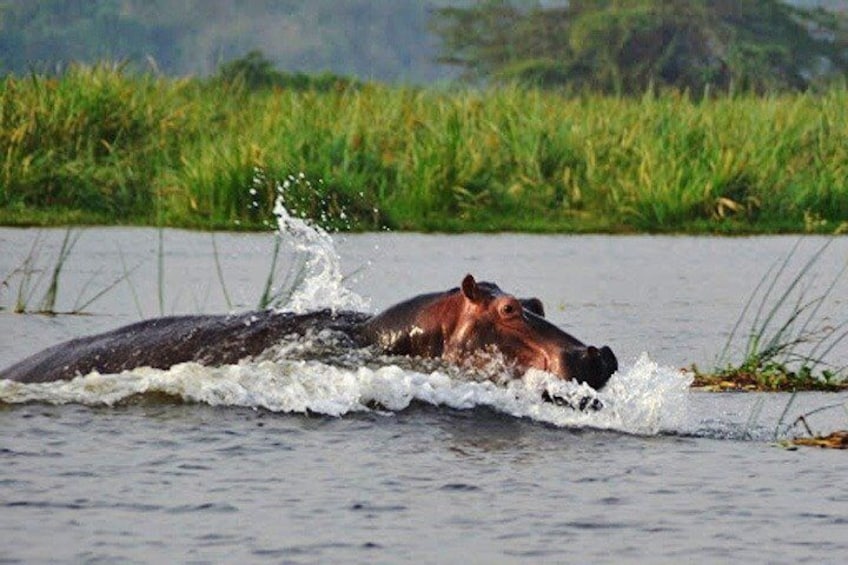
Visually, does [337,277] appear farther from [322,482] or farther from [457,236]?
[457,236]

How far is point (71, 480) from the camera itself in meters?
5.26

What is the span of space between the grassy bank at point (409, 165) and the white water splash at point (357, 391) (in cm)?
770

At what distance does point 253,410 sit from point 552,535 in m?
1.72

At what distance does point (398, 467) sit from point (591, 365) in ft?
2.05

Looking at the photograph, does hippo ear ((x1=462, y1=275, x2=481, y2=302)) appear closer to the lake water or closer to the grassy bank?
the lake water

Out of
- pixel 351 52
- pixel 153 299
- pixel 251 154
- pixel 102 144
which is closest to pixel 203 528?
pixel 153 299

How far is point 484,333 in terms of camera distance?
6.08 m

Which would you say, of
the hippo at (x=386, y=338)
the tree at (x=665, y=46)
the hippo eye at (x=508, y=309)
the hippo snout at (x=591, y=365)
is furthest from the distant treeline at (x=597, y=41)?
the hippo snout at (x=591, y=365)

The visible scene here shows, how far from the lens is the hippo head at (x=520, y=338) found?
5.81 metres

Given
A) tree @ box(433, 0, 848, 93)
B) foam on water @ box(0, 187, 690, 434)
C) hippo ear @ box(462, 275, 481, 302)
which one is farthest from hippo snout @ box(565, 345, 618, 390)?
tree @ box(433, 0, 848, 93)

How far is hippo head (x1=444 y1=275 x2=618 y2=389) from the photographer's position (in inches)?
229

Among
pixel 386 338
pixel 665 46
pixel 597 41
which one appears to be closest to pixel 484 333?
pixel 386 338

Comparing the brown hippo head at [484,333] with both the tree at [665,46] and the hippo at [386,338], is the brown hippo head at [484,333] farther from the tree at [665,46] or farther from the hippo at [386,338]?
the tree at [665,46]

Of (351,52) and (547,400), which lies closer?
(547,400)
